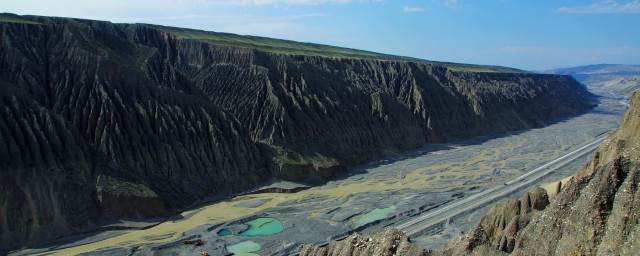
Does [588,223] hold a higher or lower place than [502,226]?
higher

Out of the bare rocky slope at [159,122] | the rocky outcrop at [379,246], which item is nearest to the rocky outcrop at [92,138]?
the bare rocky slope at [159,122]

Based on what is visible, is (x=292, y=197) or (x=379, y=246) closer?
(x=379, y=246)


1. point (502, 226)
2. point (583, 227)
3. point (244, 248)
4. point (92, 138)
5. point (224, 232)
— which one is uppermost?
point (92, 138)

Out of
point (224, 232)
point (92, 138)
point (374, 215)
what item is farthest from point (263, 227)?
point (92, 138)

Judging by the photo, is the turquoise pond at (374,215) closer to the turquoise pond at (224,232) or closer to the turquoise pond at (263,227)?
the turquoise pond at (263,227)

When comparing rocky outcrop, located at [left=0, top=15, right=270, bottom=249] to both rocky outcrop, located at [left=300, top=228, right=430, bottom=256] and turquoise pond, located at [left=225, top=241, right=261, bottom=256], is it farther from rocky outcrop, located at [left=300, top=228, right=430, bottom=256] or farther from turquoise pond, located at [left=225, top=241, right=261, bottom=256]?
rocky outcrop, located at [left=300, top=228, right=430, bottom=256]

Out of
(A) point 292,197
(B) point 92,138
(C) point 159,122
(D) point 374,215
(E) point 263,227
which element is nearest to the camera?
(E) point 263,227

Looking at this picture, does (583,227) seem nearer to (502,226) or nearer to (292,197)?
(502,226)

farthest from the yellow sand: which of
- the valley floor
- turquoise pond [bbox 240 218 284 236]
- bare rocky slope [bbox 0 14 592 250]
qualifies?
bare rocky slope [bbox 0 14 592 250]
